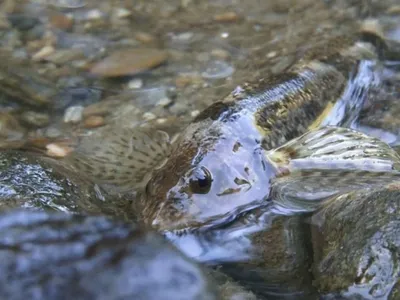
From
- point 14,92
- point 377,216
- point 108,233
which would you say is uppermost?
point 108,233

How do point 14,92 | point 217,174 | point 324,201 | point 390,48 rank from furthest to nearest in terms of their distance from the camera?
1. point 390,48
2. point 14,92
3. point 217,174
4. point 324,201

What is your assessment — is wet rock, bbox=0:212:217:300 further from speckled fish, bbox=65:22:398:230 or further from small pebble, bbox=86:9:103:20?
small pebble, bbox=86:9:103:20

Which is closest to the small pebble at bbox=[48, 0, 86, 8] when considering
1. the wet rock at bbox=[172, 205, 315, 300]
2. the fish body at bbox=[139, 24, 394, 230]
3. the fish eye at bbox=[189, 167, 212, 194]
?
the fish body at bbox=[139, 24, 394, 230]

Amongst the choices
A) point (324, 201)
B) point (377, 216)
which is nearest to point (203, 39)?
point (324, 201)

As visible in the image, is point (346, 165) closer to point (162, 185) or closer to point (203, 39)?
point (162, 185)

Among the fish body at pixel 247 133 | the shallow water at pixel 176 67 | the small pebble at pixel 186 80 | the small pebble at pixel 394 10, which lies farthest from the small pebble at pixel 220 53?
the small pebble at pixel 394 10

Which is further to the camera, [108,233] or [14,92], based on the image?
[14,92]

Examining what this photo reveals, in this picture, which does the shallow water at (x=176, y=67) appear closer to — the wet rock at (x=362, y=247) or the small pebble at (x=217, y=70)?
the small pebble at (x=217, y=70)
